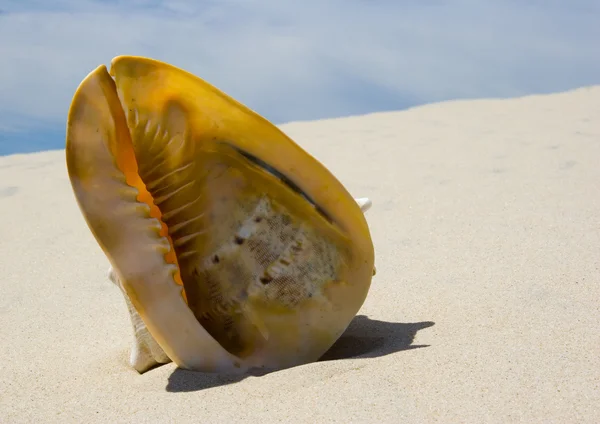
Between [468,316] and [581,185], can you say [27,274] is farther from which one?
[581,185]

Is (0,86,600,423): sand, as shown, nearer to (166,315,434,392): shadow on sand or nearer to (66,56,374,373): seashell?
(166,315,434,392): shadow on sand

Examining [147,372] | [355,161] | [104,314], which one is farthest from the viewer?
[355,161]

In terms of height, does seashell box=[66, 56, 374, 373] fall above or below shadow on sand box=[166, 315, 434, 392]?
above

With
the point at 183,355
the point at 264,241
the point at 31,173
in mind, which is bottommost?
the point at 31,173

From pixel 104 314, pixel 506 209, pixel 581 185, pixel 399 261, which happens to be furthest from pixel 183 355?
pixel 581 185

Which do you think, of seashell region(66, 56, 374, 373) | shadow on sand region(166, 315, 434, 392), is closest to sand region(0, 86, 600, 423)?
shadow on sand region(166, 315, 434, 392)

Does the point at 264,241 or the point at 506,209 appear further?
the point at 506,209

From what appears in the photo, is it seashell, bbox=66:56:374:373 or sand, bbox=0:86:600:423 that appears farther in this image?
seashell, bbox=66:56:374:373

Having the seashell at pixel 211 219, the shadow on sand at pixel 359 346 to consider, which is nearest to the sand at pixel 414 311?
the shadow on sand at pixel 359 346
